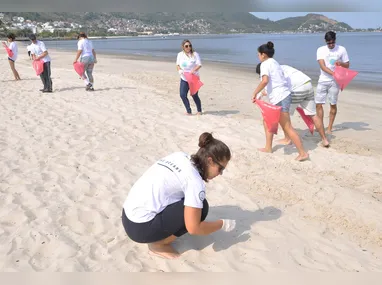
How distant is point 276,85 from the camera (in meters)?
5.10

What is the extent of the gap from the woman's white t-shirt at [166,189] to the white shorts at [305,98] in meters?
3.18

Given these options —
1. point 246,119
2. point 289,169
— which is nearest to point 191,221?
point 289,169

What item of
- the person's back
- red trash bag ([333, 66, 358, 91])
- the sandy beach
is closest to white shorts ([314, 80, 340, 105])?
red trash bag ([333, 66, 358, 91])

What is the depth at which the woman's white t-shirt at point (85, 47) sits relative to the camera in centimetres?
993

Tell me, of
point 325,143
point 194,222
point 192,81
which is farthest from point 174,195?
point 192,81

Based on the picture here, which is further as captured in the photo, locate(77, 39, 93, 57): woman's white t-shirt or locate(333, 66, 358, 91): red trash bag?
locate(77, 39, 93, 57): woman's white t-shirt

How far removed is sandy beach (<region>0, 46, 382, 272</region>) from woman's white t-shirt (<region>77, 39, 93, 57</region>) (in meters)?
2.41

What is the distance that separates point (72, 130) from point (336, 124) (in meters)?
5.18

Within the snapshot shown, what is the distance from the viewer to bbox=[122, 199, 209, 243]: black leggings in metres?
2.75

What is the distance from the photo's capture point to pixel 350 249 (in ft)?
10.4

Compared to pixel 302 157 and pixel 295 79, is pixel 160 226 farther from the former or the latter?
pixel 295 79

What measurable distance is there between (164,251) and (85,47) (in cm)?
827

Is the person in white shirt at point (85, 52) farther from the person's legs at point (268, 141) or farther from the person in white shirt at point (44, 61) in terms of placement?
the person's legs at point (268, 141)

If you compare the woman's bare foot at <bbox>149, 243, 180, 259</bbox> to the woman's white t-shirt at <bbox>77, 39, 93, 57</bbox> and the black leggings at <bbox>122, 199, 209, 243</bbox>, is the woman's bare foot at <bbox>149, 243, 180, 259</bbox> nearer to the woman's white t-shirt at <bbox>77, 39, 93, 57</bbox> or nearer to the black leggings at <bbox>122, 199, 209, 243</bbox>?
the black leggings at <bbox>122, 199, 209, 243</bbox>
